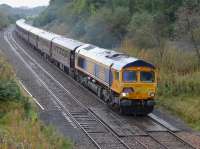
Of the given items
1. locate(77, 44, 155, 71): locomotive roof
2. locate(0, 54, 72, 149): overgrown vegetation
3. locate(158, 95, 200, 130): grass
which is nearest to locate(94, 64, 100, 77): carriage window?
locate(77, 44, 155, 71): locomotive roof

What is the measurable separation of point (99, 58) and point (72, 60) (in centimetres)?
840

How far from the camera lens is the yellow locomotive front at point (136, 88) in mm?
23734

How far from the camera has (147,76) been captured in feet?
79.4

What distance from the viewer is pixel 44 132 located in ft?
62.3

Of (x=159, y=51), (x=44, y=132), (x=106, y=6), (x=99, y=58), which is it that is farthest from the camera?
(x=106, y=6)

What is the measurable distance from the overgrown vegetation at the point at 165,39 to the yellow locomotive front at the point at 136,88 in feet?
6.20

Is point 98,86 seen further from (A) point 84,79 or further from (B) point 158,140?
(B) point 158,140

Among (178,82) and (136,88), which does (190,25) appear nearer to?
(178,82)

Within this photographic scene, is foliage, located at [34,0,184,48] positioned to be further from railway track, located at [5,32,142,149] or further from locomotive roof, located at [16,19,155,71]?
railway track, located at [5,32,142,149]

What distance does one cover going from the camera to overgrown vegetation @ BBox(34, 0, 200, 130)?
26.6m

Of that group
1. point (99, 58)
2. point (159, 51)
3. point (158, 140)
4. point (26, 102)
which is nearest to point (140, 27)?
point (159, 51)

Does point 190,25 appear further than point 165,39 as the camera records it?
No

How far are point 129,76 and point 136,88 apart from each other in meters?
0.66

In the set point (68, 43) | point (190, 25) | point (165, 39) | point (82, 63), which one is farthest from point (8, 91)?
point (68, 43)
